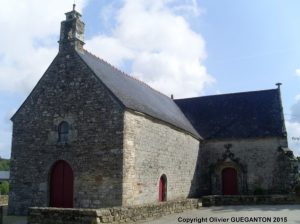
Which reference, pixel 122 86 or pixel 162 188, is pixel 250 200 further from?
pixel 122 86

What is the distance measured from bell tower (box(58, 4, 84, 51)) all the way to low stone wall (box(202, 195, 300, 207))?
1018 centimetres

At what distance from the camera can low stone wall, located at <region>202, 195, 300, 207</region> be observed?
19.5 metres

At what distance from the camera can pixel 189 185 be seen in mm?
21750

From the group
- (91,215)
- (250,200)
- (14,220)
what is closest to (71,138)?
(14,220)

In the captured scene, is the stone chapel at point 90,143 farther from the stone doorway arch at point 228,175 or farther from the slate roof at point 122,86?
the stone doorway arch at point 228,175

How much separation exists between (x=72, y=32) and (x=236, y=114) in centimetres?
1348

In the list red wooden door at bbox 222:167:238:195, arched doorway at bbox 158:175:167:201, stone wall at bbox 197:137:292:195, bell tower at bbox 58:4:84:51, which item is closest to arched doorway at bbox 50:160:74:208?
arched doorway at bbox 158:175:167:201

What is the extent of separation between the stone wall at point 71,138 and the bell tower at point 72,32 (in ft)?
1.28

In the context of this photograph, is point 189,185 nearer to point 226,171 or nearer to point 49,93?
point 226,171

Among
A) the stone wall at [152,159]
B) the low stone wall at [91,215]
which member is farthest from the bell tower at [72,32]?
the low stone wall at [91,215]

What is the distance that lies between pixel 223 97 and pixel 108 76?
12951 mm

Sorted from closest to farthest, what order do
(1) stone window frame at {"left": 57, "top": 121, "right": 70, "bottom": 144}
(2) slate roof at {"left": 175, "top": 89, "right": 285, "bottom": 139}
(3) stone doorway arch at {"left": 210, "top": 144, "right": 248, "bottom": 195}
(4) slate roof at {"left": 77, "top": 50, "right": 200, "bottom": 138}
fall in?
(4) slate roof at {"left": 77, "top": 50, "right": 200, "bottom": 138}, (1) stone window frame at {"left": 57, "top": 121, "right": 70, "bottom": 144}, (3) stone doorway arch at {"left": 210, "top": 144, "right": 248, "bottom": 195}, (2) slate roof at {"left": 175, "top": 89, "right": 285, "bottom": 139}

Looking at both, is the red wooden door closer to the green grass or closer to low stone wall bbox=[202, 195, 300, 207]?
low stone wall bbox=[202, 195, 300, 207]

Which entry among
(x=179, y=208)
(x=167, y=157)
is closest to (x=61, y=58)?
(x=167, y=157)
